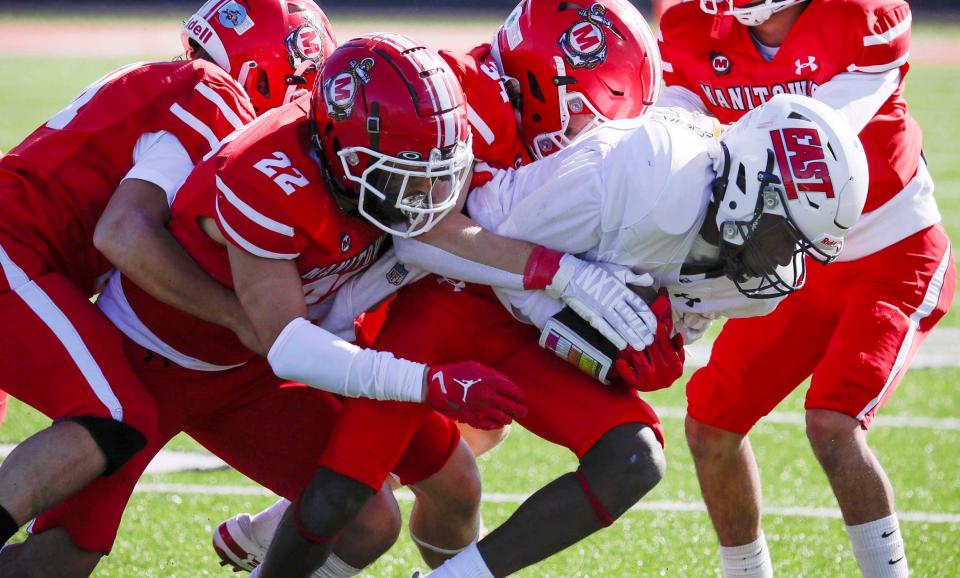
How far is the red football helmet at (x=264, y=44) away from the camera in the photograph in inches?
139

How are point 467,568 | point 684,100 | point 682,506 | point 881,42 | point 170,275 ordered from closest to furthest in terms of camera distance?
point 467,568, point 170,275, point 881,42, point 684,100, point 682,506

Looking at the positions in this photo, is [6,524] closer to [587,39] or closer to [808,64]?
[587,39]

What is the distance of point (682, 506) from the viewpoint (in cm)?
430

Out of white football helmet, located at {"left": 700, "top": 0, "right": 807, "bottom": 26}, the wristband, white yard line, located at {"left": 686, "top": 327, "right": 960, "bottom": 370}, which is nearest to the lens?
the wristband

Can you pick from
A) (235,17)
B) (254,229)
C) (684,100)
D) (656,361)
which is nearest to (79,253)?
(254,229)

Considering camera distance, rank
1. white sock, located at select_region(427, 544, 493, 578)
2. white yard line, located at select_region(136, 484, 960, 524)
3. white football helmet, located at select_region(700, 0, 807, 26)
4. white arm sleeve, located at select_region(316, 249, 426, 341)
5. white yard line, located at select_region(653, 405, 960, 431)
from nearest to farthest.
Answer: white sock, located at select_region(427, 544, 493, 578)
white arm sleeve, located at select_region(316, 249, 426, 341)
white football helmet, located at select_region(700, 0, 807, 26)
white yard line, located at select_region(136, 484, 960, 524)
white yard line, located at select_region(653, 405, 960, 431)

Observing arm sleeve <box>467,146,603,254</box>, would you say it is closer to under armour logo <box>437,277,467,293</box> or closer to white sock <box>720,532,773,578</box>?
under armour logo <box>437,277,467,293</box>

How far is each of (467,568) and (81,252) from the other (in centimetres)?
129

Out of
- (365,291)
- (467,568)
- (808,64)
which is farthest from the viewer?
(808,64)

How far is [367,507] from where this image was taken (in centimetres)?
322

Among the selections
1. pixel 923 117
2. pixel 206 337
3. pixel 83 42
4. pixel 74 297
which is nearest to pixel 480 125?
pixel 206 337

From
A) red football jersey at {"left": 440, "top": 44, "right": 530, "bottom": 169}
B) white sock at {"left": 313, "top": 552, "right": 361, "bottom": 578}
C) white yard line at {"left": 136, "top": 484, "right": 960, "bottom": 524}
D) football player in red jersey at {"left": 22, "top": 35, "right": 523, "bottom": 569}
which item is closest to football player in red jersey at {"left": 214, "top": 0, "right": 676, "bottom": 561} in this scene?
red football jersey at {"left": 440, "top": 44, "right": 530, "bottom": 169}

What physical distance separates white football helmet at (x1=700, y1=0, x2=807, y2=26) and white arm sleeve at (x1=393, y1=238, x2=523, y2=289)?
3.96 ft

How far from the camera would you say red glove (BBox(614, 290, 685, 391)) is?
280 centimetres
